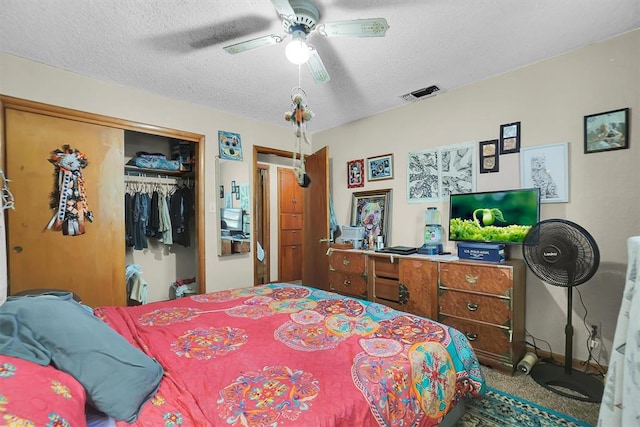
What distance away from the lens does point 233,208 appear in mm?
3434

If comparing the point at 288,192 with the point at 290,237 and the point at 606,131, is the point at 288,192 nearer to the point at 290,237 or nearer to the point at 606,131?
the point at 290,237

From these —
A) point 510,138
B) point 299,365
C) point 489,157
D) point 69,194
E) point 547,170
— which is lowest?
point 299,365

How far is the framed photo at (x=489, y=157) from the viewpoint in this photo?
251cm

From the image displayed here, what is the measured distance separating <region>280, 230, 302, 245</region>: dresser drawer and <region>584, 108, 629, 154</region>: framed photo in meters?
4.02

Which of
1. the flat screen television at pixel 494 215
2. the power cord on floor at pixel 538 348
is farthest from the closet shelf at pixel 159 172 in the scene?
the power cord on floor at pixel 538 348

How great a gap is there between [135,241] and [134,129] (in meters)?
1.22

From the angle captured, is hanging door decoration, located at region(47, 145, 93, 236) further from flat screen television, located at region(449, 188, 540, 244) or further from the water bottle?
flat screen television, located at region(449, 188, 540, 244)

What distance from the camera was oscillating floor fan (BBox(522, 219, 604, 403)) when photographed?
1.78 m

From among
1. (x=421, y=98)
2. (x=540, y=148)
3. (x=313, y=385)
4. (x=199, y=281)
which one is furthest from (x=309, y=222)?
(x=313, y=385)

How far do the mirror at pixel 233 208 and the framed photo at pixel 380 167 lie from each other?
5.01 feet

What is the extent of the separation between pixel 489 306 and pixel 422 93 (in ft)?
6.71

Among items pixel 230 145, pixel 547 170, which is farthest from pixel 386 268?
pixel 230 145

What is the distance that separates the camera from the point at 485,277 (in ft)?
7.07

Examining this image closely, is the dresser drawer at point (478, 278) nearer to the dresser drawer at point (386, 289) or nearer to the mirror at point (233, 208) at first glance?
the dresser drawer at point (386, 289)
